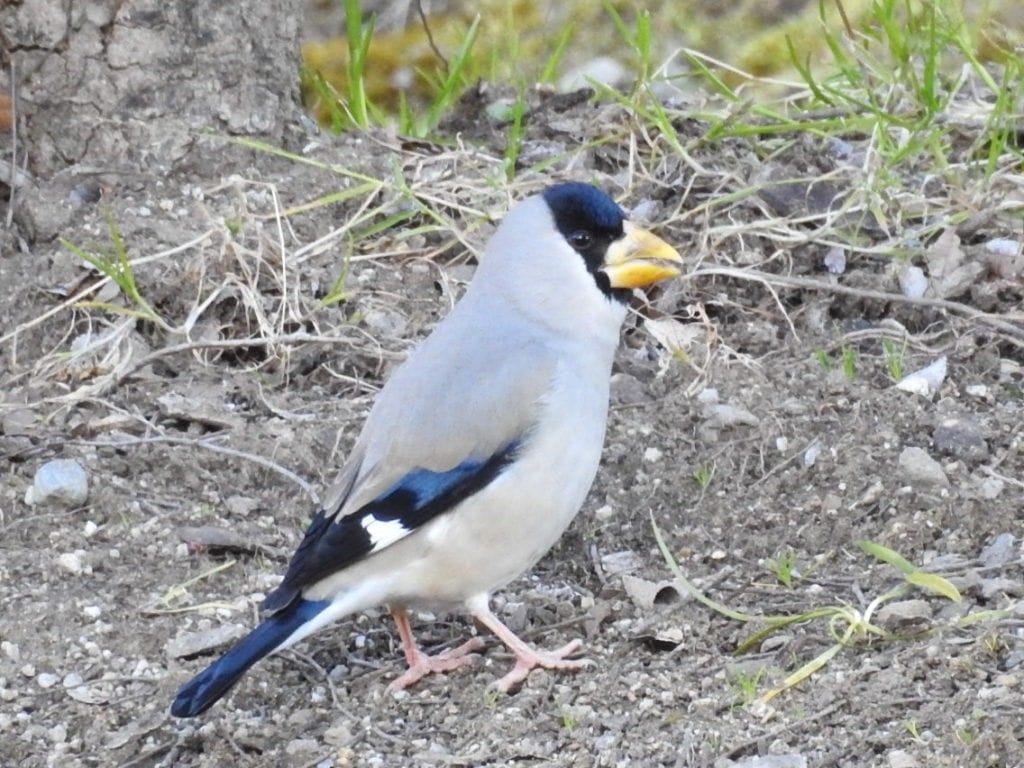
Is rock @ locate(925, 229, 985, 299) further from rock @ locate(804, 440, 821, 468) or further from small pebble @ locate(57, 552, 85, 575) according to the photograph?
small pebble @ locate(57, 552, 85, 575)

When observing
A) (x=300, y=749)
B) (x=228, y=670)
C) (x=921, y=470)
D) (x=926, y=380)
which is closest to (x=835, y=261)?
(x=926, y=380)

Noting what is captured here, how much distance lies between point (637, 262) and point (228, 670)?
57.0 inches

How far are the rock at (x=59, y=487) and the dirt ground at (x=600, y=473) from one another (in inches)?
2.1

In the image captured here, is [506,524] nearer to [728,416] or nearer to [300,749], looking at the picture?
[300,749]

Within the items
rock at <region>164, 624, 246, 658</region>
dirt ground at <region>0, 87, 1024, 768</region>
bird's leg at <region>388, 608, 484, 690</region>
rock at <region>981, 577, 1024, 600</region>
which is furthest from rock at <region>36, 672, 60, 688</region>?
rock at <region>981, 577, 1024, 600</region>

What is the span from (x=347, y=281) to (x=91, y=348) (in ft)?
2.51

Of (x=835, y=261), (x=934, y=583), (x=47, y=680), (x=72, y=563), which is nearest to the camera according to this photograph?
(x=934, y=583)

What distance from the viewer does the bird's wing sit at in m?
4.02

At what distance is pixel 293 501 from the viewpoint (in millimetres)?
4785

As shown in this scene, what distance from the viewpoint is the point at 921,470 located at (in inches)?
179

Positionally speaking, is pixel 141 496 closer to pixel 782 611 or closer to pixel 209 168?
pixel 209 168

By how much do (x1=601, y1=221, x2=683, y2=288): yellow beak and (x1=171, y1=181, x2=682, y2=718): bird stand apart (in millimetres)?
182

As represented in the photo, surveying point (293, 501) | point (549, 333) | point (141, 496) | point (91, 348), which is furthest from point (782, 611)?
point (91, 348)

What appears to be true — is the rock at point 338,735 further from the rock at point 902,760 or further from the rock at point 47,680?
the rock at point 902,760
